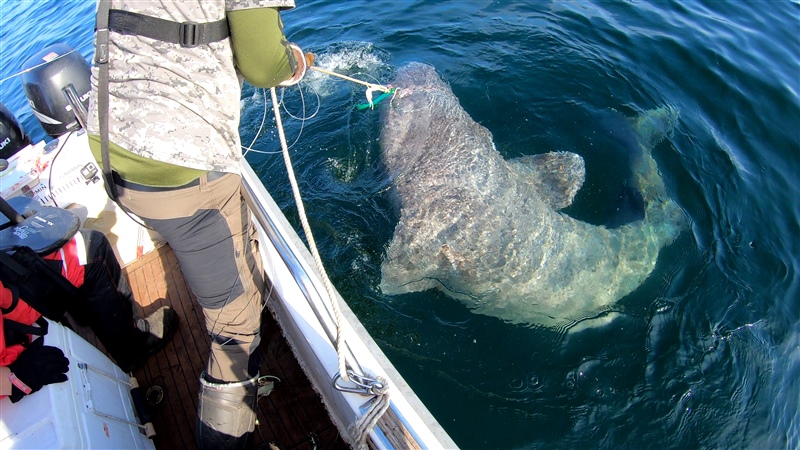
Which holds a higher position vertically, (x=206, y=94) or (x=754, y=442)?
(x=206, y=94)

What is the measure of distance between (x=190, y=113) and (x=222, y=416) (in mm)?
2153

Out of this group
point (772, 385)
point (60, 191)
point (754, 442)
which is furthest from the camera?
point (60, 191)

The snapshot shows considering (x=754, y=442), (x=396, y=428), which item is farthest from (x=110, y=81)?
(x=754, y=442)

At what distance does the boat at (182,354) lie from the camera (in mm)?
2416

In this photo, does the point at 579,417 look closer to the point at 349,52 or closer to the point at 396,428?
the point at 396,428

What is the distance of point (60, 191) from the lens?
4652mm

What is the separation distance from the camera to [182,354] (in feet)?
13.5

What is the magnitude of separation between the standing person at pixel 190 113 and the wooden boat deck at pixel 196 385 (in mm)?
495

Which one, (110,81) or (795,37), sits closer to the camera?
(110,81)

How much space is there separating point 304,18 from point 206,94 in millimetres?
8006

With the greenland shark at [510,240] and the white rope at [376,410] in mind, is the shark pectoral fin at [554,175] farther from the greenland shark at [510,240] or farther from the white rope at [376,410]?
the white rope at [376,410]

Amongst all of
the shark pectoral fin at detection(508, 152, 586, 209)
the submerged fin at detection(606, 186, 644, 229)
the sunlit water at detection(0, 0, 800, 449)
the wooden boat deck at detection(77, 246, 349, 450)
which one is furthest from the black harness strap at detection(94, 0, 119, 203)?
the submerged fin at detection(606, 186, 644, 229)

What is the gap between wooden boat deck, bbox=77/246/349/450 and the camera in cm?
351

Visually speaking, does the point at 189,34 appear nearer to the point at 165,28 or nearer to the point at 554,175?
the point at 165,28
